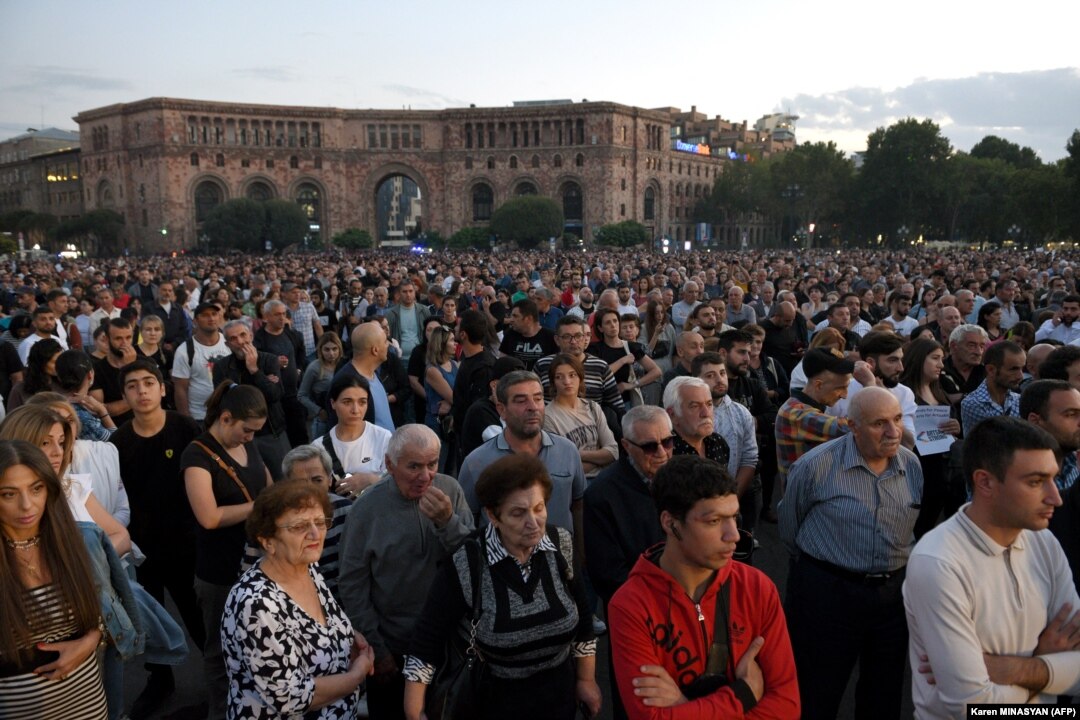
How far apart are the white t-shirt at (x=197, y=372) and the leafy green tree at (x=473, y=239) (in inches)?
2360

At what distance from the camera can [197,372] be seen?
686 cm

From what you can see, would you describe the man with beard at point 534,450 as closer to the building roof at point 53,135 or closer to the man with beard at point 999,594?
the man with beard at point 999,594

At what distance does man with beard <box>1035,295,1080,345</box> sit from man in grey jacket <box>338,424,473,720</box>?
7158 millimetres

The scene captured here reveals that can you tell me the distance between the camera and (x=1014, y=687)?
244 cm

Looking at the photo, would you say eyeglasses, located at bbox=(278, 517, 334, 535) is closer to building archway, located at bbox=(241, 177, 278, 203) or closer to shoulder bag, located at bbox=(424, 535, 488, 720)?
shoulder bag, located at bbox=(424, 535, 488, 720)

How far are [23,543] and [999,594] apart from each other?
3358 millimetres

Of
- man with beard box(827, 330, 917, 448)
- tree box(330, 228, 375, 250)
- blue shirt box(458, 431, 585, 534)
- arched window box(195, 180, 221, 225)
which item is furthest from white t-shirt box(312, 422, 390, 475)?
arched window box(195, 180, 221, 225)

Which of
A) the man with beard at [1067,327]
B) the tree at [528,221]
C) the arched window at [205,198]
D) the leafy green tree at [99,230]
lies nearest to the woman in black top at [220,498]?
the man with beard at [1067,327]

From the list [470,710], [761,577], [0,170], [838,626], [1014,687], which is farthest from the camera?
[0,170]

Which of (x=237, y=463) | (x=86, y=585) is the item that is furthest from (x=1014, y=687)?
(x=237, y=463)

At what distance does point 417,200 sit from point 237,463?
134141 millimetres

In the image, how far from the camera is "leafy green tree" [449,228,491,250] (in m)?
66.4

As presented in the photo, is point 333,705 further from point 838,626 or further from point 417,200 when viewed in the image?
point 417,200

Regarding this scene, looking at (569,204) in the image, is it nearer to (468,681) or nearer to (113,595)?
(113,595)
